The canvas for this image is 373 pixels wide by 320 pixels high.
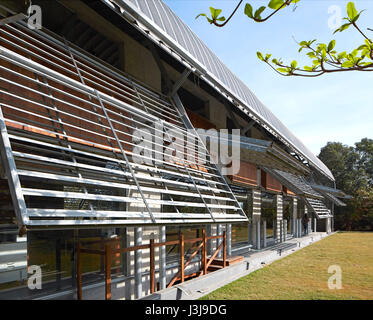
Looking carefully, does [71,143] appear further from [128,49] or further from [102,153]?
[128,49]

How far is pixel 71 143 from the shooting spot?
4.89m

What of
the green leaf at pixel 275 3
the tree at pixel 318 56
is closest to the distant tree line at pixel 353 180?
the tree at pixel 318 56

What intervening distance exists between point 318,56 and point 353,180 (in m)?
37.6

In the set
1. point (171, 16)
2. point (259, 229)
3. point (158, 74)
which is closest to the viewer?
point (171, 16)

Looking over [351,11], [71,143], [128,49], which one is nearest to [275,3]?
[351,11]

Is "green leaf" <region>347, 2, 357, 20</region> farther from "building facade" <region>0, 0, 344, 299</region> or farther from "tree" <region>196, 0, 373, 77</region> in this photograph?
"building facade" <region>0, 0, 344, 299</region>

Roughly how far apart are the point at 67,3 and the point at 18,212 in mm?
5164

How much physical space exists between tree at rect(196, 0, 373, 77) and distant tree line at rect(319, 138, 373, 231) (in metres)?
33.4

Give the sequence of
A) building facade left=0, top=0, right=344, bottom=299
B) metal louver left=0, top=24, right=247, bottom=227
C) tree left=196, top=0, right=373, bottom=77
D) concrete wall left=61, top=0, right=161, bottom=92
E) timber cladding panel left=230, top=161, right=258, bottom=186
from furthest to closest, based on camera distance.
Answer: timber cladding panel left=230, top=161, right=258, bottom=186 < concrete wall left=61, top=0, right=161, bottom=92 < building facade left=0, top=0, right=344, bottom=299 < metal louver left=0, top=24, right=247, bottom=227 < tree left=196, top=0, right=373, bottom=77

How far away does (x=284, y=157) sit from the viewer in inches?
365

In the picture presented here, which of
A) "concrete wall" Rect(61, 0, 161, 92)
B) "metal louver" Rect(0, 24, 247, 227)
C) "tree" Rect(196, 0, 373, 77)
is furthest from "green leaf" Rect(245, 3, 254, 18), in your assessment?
"concrete wall" Rect(61, 0, 161, 92)

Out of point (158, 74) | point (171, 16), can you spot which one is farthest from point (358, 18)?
point (158, 74)

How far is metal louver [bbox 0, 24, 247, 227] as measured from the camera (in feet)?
12.2

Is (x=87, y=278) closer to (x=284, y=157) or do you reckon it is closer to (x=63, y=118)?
(x=63, y=118)
